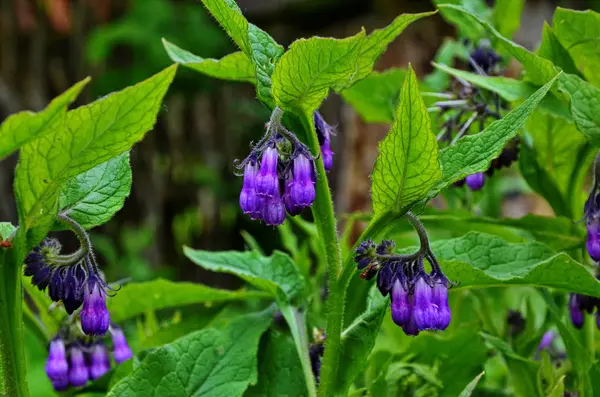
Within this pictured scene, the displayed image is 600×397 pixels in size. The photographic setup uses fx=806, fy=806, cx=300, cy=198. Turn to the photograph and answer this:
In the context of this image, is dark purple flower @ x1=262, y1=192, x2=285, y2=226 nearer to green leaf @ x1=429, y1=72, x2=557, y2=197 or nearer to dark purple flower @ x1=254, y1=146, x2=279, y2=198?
dark purple flower @ x1=254, y1=146, x2=279, y2=198

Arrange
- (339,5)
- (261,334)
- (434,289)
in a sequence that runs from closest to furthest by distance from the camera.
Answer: (434,289) → (261,334) → (339,5)

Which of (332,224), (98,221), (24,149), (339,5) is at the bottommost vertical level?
(332,224)

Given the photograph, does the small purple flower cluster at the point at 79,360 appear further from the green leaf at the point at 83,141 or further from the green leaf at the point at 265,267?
the green leaf at the point at 83,141

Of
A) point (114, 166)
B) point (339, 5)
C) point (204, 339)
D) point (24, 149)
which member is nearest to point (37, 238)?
point (24, 149)

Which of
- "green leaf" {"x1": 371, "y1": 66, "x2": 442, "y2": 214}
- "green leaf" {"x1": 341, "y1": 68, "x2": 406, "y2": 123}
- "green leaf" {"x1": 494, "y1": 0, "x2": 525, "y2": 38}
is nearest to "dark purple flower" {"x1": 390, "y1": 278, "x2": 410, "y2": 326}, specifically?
"green leaf" {"x1": 371, "y1": 66, "x2": 442, "y2": 214}

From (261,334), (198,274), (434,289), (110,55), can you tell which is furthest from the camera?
(198,274)

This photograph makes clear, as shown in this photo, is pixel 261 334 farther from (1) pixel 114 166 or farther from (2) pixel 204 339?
(1) pixel 114 166

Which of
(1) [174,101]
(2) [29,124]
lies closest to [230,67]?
(2) [29,124]

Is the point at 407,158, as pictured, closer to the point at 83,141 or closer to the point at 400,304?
the point at 400,304
